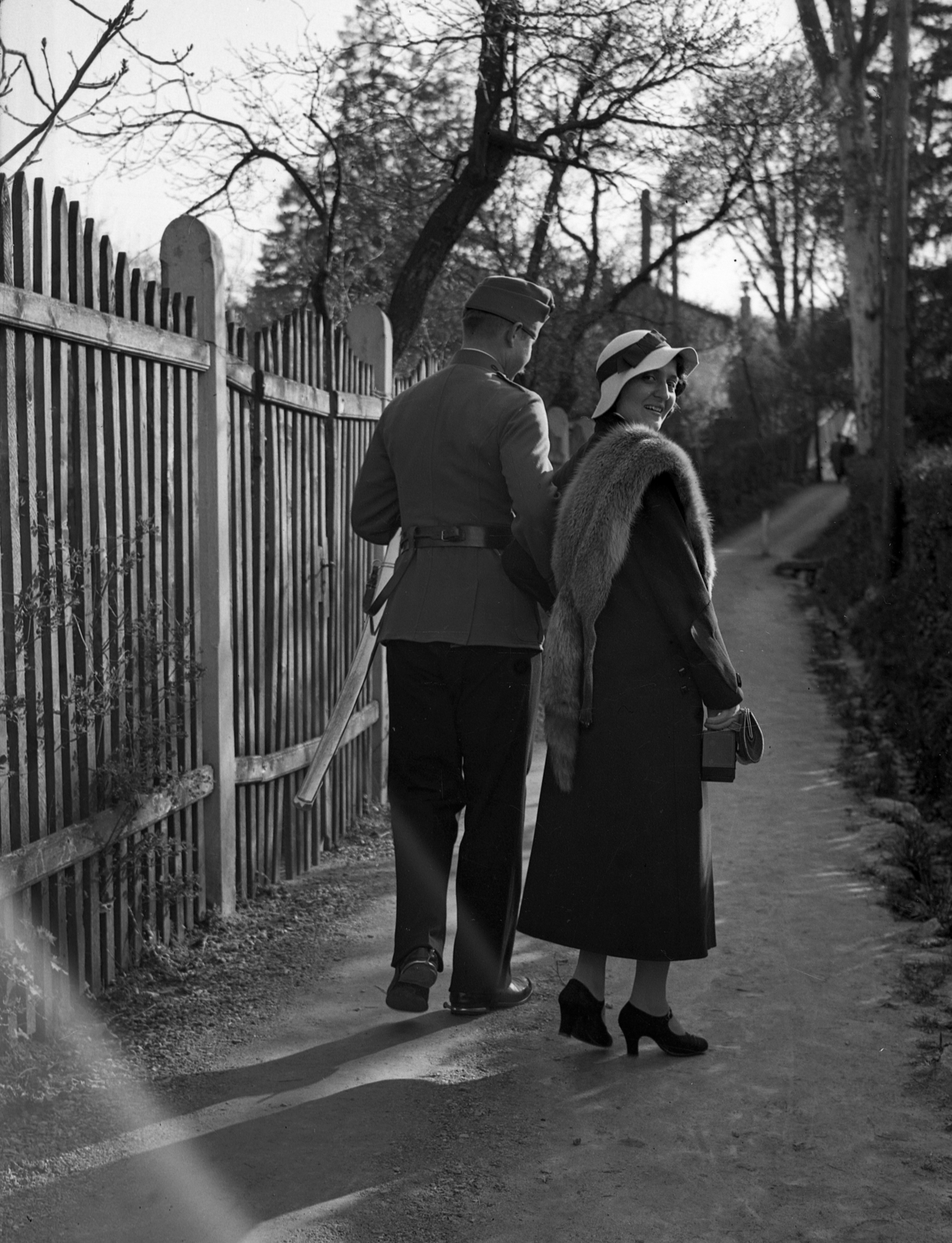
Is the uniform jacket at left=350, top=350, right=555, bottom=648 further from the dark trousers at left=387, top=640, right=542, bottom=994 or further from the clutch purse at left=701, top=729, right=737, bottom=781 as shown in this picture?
the clutch purse at left=701, top=729, right=737, bottom=781

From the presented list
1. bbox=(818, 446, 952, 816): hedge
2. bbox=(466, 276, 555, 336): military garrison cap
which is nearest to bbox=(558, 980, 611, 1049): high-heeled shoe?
bbox=(466, 276, 555, 336): military garrison cap

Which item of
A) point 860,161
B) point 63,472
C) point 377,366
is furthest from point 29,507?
point 860,161

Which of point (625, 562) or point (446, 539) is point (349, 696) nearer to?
point (446, 539)

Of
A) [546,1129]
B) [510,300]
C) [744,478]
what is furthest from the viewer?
[744,478]

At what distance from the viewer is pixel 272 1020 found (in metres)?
4.19

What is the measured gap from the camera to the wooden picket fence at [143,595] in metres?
3.65

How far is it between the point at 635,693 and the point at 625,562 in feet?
1.17

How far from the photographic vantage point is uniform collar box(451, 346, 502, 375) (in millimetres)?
4379

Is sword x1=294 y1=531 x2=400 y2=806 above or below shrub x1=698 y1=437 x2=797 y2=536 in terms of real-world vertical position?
below

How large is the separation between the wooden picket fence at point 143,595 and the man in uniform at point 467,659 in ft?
2.54

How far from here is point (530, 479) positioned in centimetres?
409

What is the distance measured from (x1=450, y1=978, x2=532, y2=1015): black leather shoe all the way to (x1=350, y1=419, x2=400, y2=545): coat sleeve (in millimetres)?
1506

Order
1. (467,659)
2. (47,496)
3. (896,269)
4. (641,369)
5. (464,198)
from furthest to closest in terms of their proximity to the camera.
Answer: (896,269) < (464,198) < (467,659) < (641,369) < (47,496)

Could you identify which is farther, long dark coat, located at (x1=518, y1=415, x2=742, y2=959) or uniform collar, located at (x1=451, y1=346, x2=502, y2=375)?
uniform collar, located at (x1=451, y1=346, x2=502, y2=375)
